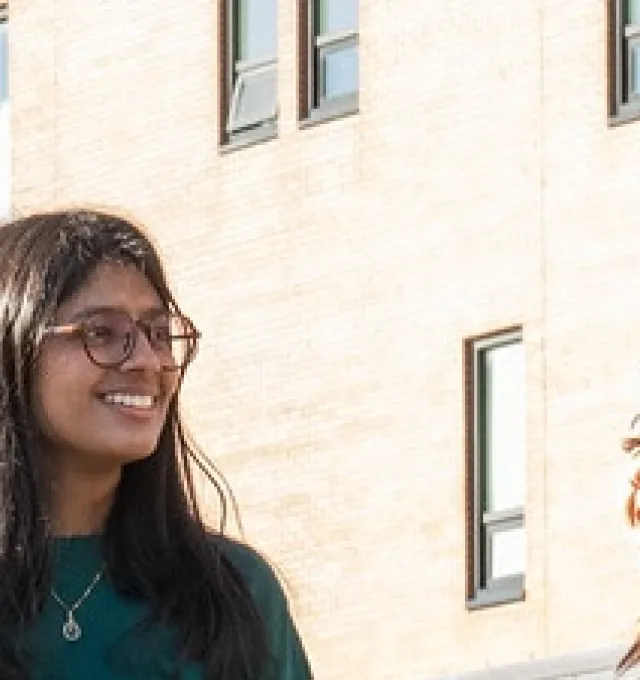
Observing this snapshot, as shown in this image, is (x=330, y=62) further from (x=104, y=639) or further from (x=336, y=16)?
(x=104, y=639)

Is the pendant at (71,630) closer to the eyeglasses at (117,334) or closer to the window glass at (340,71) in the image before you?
the eyeglasses at (117,334)

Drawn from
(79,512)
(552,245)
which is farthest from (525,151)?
(79,512)

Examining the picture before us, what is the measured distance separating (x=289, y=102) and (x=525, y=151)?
97.9 inches

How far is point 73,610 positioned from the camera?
6828 mm

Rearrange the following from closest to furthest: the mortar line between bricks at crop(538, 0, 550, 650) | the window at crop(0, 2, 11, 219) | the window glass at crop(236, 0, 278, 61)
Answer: the mortar line between bricks at crop(538, 0, 550, 650) → the window glass at crop(236, 0, 278, 61) → the window at crop(0, 2, 11, 219)

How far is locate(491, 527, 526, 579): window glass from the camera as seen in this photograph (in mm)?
27109

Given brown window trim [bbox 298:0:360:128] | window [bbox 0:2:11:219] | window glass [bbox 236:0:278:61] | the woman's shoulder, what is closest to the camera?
the woman's shoulder

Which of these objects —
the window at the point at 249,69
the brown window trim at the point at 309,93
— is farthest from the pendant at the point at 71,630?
the window at the point at 249,69

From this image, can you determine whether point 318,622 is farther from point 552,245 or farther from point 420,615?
point 552,245

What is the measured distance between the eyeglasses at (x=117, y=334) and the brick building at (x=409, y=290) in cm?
1868

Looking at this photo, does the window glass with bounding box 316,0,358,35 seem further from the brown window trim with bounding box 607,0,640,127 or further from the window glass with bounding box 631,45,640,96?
the window glass with bounding box 631,45,640,96

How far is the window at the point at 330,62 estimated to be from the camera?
28.8 metres

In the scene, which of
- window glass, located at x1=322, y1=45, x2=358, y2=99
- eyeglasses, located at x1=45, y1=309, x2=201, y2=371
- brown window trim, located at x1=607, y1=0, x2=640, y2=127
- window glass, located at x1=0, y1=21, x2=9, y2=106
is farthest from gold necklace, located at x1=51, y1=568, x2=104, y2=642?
window glass, located at x1=0, y1=21, x2=9, y2=106

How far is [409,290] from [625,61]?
7.69 ft
